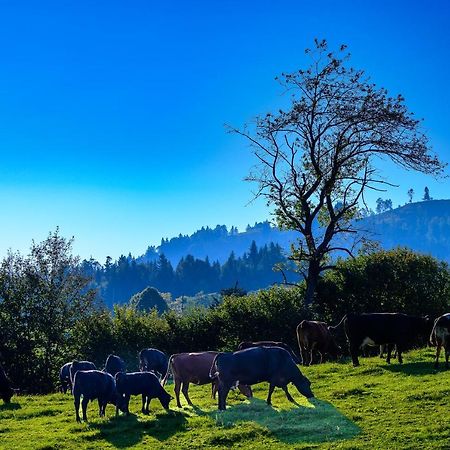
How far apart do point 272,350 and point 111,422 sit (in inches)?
219

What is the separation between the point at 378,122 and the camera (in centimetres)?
3844

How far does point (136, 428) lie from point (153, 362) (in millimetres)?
7717

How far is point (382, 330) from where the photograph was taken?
82.4ft

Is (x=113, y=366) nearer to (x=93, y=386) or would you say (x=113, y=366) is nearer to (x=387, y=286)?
(x=93, y=386)

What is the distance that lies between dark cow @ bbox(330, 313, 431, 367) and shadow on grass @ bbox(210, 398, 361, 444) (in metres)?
7.33

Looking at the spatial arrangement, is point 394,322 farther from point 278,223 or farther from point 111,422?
point 278,223

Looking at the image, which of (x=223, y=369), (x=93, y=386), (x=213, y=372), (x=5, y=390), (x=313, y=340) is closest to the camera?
(x=223, y=369)

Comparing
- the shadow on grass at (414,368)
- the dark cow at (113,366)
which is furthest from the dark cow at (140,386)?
the shadow on grass at (414,368)

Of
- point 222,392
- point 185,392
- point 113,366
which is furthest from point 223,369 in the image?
point 113,366

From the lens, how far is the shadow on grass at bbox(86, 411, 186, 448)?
53.1ft

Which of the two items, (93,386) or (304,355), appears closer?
(93,386)

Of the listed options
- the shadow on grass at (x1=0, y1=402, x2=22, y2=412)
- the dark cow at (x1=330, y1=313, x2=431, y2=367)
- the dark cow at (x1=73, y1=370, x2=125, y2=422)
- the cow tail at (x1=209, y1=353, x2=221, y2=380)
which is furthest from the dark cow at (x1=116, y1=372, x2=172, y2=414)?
the dark cow at (x1=330, y1=313, x2=431, y2=367)

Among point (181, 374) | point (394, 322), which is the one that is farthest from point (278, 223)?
point (181, 374)

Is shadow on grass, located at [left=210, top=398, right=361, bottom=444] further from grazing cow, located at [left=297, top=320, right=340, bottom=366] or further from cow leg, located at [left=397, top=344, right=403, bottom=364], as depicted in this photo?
grazing cow, located at [left=297, top=320, right=340, bottom=366]
